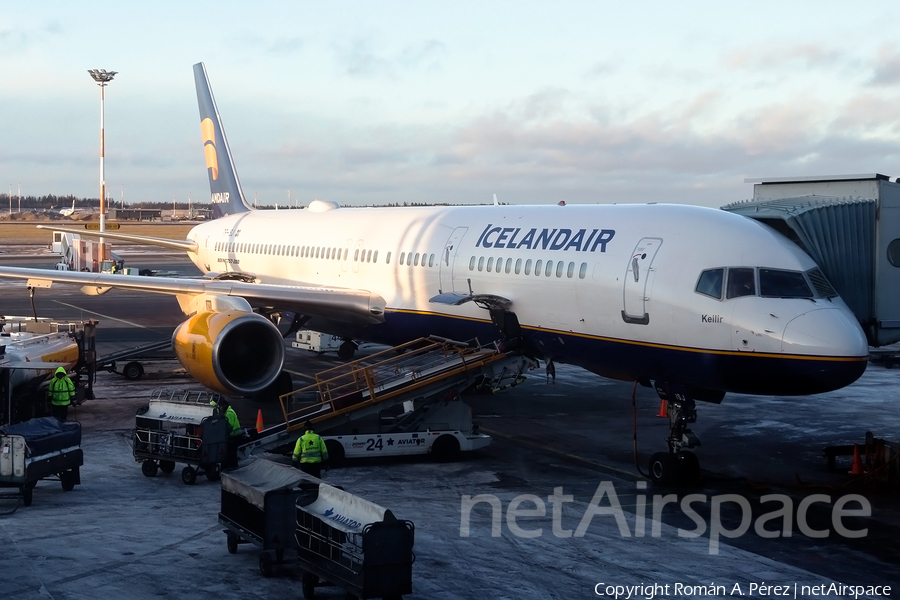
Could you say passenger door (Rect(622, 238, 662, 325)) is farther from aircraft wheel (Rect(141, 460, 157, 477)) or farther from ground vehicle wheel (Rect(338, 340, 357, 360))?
ground vehicle wheel (Rect(338, 340, 357, 360))

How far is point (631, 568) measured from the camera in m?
12.2

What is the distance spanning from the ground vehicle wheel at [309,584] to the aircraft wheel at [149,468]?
6.37 metres

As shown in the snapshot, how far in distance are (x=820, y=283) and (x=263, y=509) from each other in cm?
A: 892

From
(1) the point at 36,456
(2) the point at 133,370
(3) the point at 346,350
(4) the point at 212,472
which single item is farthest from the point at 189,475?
(3) the point at 346,350

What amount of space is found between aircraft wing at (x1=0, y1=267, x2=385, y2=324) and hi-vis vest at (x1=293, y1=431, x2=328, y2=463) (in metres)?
7.84

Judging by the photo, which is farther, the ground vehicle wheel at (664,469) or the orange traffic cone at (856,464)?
the orange traffic cone at (856,464)

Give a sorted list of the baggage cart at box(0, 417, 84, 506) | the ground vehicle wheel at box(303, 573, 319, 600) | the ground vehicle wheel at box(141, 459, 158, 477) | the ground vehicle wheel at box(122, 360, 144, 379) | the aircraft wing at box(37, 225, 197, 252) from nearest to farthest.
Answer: the ground vehicle wheel at box(303, 573, 319, 600)
the baggage cart at box(0, 417, 84, 506)
the ground vehicle wheel at box(141, 459, 158, 477)
the ground vehicle wheel at box(122, 360, 144, 379)
the aircraft wing at box(37, 225, 197, 252)

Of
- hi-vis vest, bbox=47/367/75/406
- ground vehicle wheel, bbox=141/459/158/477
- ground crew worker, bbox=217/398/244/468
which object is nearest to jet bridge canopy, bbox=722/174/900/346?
ground crew worker, bbox=217/398/244/468

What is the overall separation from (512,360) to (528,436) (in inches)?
91.6

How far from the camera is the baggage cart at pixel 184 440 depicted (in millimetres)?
16094

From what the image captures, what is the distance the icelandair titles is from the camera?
691 inches

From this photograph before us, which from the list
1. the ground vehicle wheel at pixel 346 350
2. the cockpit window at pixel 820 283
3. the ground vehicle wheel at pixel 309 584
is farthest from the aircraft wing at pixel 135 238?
the cockpit window at pixel 820 283

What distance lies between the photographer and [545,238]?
1873 cm

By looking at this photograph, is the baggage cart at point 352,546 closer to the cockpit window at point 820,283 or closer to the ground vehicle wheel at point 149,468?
the ground vehicle wheel at point 149,468
